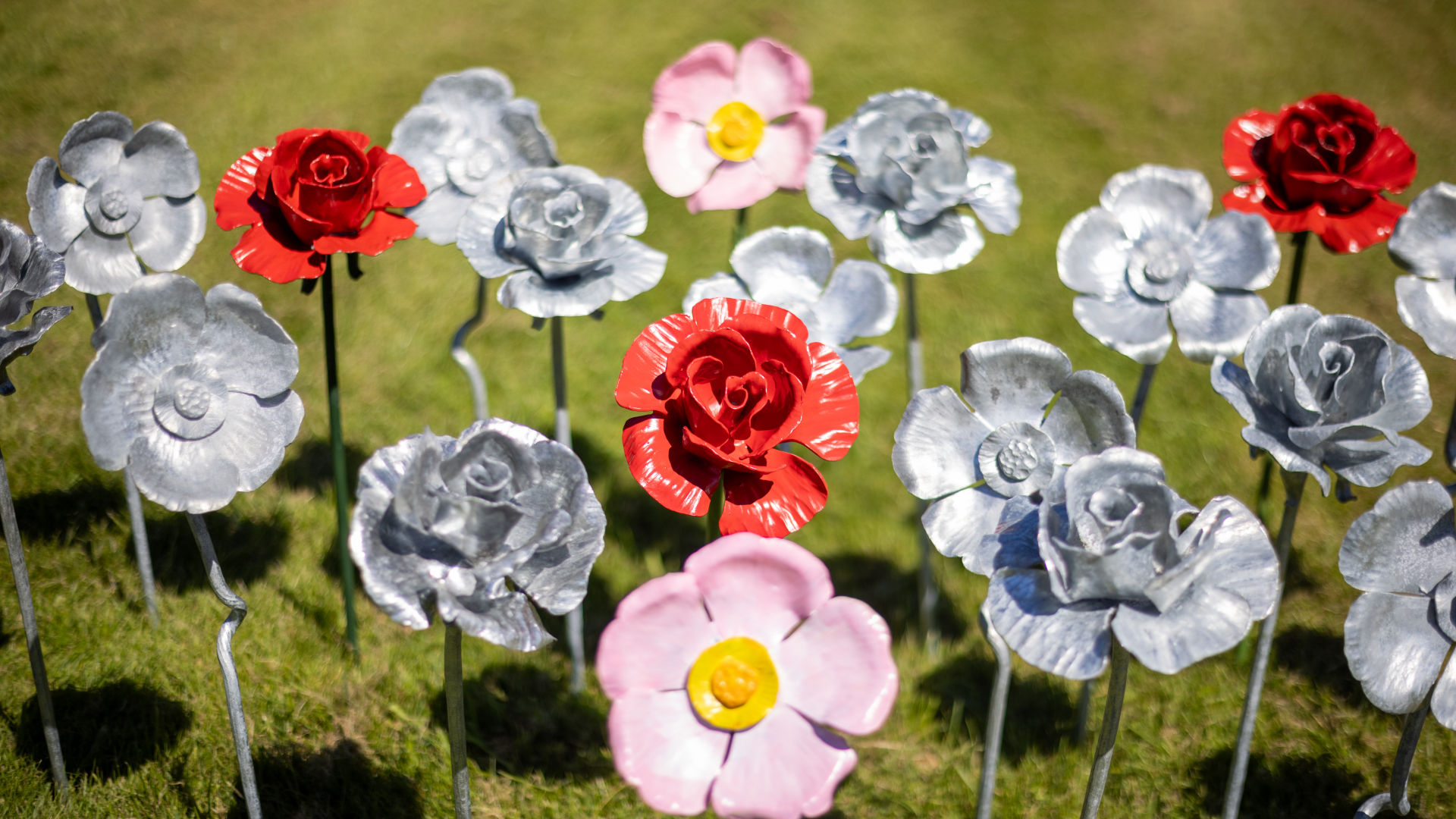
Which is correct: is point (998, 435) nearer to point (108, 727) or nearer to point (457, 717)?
point (457, 717)

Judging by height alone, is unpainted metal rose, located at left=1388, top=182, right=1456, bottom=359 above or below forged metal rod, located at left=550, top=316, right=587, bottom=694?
above

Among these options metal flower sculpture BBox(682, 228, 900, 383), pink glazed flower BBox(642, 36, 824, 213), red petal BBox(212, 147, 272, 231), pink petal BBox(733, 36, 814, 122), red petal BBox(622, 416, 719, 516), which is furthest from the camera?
pink petal BBox(733, 36, 814, 122)

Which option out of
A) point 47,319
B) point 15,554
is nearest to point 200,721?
point 15,554

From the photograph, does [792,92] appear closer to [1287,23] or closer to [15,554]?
[15,554]

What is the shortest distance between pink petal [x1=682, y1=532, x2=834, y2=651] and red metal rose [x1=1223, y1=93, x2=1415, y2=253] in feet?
5.11

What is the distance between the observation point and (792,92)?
2.74 meters

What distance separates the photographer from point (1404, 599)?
182 cm

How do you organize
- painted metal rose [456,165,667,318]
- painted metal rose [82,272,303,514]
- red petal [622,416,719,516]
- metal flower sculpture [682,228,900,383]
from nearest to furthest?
painted metal rose [82,272,303,514] → red petal [622,416,719,516] → painted metal rose [456,165,667,318] → metal flower sculpture [682,228,900,383]

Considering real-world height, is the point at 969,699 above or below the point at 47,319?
below

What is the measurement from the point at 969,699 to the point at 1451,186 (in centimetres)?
177

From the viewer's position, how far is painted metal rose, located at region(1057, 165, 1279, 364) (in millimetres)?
2273

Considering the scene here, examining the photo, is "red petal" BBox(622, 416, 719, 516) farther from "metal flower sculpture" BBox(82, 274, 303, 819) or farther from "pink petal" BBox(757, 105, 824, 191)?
"pink petal" BBox(757, 105, 824, 191)

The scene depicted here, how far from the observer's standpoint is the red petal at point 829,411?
1.88m

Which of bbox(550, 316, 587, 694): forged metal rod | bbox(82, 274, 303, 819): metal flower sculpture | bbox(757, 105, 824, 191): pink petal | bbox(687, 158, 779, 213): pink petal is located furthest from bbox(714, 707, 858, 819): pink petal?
bbox(757, 105, 824, 191): pink petal
